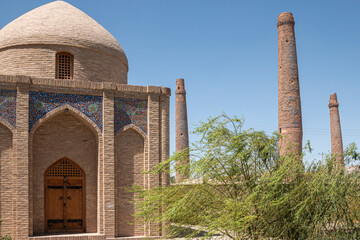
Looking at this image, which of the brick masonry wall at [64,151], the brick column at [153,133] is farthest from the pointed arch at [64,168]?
the brick column at [153,133]

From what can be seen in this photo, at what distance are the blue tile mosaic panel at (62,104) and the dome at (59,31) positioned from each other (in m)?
1.86

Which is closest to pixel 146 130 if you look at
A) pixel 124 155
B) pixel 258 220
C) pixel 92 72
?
pixel 124 155

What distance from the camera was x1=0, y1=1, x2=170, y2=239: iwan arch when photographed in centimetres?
1012

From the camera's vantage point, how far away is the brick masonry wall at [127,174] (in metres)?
10.9

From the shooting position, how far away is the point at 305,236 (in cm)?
754

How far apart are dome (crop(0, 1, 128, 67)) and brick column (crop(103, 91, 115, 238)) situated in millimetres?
2052

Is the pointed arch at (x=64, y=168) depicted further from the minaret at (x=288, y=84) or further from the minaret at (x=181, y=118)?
the minaret at (x=181, y=118)

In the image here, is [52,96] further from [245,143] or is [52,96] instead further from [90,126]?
[245,143]

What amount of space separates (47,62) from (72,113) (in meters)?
1.77

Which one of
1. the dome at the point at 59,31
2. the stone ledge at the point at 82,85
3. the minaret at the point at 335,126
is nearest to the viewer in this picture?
the stone ledge at the point at 82,85

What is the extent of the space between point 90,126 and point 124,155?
3.56 ft

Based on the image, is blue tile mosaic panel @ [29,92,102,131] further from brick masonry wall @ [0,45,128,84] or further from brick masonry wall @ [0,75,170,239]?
brick masonry wall @ [0,45,128,84]

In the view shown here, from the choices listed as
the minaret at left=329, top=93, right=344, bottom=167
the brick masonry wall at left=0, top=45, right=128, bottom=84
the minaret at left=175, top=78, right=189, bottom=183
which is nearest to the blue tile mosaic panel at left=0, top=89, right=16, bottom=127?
the brick masonry wall at left=0, top=45, right=128, bottom=84

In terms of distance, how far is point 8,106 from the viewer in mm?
10148
